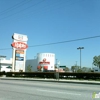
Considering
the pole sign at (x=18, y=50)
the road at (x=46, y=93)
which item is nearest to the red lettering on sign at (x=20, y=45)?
the pole sign at (x=18, y=50)

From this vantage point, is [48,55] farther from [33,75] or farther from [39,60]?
[33,75]

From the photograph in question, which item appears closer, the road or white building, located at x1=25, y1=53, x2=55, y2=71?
the road

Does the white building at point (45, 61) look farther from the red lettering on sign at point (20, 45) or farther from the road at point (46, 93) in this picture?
the road at point (46, 93)

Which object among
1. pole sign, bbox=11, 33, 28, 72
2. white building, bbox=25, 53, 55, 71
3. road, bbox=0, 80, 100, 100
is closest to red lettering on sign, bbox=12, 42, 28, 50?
pole sign, bbox=11, 33, 28, 72

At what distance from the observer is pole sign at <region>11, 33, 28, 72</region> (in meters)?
58.8

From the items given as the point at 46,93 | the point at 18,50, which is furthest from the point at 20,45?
the point at 46,93

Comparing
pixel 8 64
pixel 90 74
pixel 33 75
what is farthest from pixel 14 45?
pixel 8 64

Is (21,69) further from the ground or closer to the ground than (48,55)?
closer to the ground

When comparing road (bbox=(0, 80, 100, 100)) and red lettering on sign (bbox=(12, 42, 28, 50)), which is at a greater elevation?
red lettering on sign (bbox=(12, 42, 28, 50))

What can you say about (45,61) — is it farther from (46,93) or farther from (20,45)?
(46,93)

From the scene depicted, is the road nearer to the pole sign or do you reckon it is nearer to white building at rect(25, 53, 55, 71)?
the pole sign

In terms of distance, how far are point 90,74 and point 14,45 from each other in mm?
25836

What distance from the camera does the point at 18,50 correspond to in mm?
59625

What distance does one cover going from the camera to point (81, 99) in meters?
11.4
